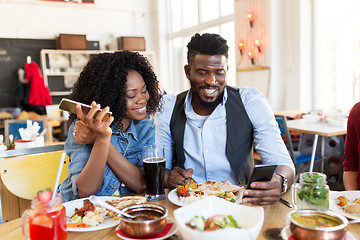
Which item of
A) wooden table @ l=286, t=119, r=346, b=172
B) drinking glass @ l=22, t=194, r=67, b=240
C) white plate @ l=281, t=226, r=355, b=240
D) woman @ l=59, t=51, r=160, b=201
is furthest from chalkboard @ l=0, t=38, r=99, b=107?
white plate @ l=281, t=226, r=355, b=240

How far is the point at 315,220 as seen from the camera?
831mm

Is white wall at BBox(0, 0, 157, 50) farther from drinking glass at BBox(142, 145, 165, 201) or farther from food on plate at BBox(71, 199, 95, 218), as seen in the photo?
food on plate at BBox(71, 199, 95, 218)

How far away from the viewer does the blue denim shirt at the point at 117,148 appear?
1.41 metres

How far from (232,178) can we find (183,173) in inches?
15.9

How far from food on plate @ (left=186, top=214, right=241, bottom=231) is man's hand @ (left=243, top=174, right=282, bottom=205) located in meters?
0.27

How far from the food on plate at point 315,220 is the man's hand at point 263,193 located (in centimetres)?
28

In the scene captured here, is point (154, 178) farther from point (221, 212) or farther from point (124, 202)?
point (221, 212)

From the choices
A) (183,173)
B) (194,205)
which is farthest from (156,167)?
(194,205)

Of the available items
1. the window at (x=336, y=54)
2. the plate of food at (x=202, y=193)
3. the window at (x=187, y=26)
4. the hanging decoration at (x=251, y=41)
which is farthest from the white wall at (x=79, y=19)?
the plate of food at (x=202, y=193)

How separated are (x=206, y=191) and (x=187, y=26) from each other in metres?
7.36

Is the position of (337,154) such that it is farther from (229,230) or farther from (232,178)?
(229,230)

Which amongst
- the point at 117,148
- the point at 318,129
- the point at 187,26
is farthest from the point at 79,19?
the point at 117,148

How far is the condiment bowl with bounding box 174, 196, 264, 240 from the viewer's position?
0.74 metres

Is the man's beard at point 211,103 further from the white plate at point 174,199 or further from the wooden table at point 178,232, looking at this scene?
the wooden table at point 178,232
